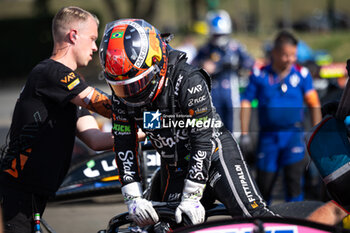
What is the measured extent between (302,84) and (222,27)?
276 cm

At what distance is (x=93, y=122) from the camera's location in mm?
3582

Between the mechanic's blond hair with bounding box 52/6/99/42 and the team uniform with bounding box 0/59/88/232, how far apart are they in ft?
0.77

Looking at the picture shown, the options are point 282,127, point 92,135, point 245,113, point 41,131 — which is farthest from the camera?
point 245,113

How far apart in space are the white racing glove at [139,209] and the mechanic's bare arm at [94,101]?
0.71 metres

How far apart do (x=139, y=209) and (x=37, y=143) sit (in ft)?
2.83

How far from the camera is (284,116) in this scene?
18.4 feet

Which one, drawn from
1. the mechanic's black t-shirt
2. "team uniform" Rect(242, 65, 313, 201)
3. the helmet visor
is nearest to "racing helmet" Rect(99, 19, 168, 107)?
the helmet visor

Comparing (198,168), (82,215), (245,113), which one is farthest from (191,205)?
(245,113)

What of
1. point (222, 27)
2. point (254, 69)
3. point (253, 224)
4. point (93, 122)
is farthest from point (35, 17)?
point (253, 224)

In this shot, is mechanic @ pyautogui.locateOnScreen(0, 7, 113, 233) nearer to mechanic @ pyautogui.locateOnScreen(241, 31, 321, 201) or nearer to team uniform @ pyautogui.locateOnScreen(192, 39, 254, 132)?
mechanic @ pyautogui.locateOnScreen(241, 31, 321, 201)

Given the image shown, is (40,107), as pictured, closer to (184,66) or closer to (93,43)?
(93,43)

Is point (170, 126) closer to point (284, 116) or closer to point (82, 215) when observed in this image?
point (82, 215)

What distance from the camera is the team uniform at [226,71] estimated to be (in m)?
7.66

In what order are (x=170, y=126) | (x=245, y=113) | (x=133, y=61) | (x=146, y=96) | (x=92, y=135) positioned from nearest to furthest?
(x=133, y=61), (x=146, y=96), (x=170, y=126), (x=92, y=135), (x=245, y=113)
